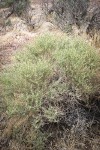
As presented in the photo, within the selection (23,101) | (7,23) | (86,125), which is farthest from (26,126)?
(7,23)

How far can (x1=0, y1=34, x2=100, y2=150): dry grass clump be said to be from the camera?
4.46m

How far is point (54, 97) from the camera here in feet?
15.6

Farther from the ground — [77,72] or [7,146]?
[77,72]

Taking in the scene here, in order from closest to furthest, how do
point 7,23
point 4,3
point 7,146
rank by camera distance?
point 7,146
point 7,23
point 4,3

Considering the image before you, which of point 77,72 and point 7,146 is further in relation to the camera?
point 77,72

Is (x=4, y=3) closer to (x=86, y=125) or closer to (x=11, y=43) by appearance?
(x=11, y=43)

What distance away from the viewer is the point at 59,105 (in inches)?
189

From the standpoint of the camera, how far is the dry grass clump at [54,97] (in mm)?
4465

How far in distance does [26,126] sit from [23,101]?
0.42 meters

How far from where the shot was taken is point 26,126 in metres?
4.54

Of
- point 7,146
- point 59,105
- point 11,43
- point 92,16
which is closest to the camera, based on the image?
point 7,146

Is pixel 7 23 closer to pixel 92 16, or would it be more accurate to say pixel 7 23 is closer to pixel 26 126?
pixel 92 16

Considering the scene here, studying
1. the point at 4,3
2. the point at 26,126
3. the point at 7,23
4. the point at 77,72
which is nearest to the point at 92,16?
the point at 7,23

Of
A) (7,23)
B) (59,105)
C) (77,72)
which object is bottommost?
(7,23)
